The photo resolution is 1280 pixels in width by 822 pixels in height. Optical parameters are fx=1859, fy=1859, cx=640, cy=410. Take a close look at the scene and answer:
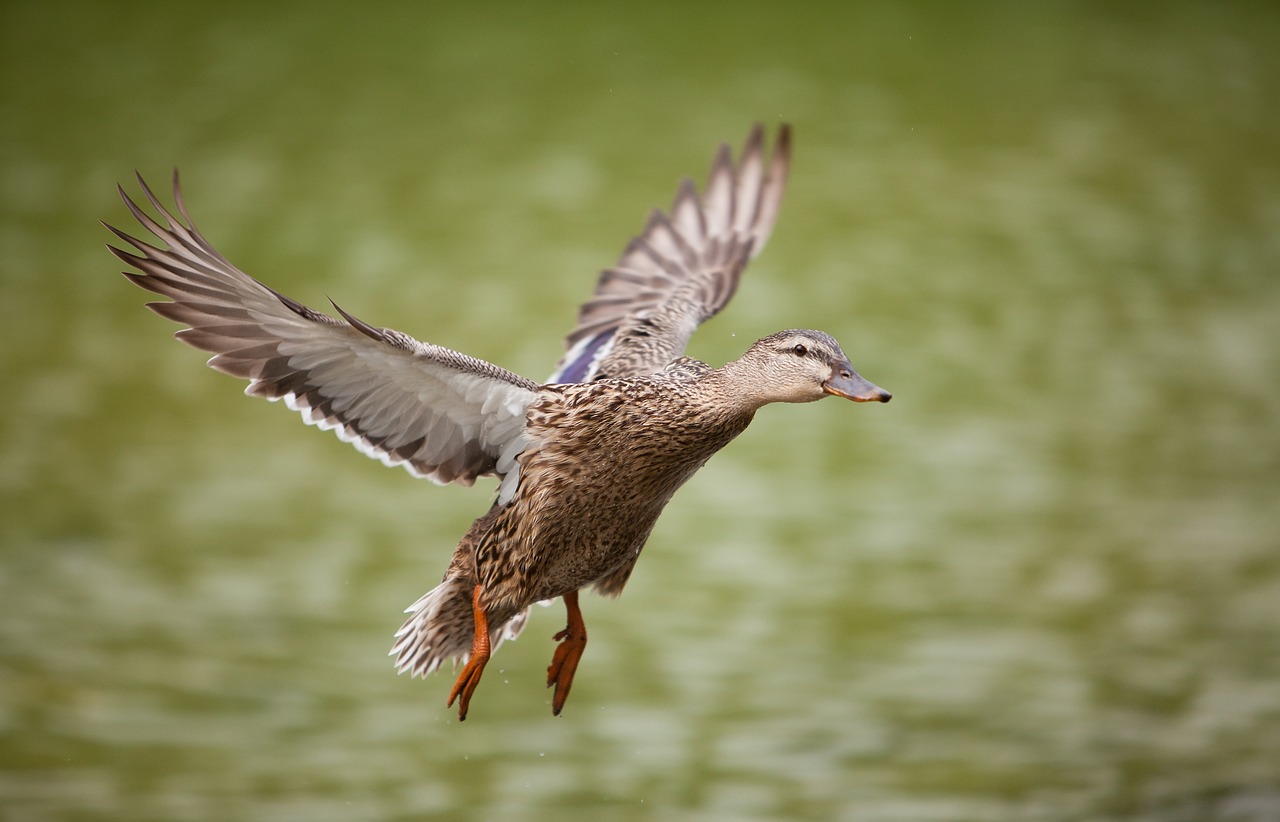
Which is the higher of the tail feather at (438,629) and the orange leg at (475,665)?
the tail feather at (438,629)

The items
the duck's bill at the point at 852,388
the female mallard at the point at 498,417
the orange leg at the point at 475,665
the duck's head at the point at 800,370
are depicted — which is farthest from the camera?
the orange leg at the point at 475,665

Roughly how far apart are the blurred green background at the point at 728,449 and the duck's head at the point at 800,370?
13.6 feet

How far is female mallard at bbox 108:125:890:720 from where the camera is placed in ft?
16.5

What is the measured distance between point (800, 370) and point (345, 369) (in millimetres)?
1385

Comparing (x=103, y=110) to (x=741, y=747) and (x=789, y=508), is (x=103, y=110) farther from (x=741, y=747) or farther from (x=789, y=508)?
(x=741, y=747)

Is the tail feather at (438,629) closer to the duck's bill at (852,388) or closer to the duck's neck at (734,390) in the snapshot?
the duck's neck at (734,390)

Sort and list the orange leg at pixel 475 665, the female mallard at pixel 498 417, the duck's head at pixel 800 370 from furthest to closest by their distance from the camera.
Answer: the orange leg at pixel 475 665
the female mallard at pixel 498 417
the duck's head at pixel 800 370

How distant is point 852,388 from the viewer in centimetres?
477

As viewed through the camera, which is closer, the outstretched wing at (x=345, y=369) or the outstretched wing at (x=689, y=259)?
the outstretched wing at (x=345, y=369)

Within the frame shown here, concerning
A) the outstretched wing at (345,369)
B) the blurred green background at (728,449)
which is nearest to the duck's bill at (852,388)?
the outstretched wing at (345,369)

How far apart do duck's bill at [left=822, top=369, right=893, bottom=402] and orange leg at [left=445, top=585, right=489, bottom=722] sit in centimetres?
125

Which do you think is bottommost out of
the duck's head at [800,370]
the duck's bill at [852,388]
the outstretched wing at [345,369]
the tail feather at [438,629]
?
the tail feather at [438,629]

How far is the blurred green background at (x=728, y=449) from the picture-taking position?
30.3ft

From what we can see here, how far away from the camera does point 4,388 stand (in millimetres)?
11953
